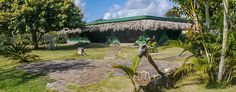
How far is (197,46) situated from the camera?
41.5 ft

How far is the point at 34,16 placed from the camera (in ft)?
105

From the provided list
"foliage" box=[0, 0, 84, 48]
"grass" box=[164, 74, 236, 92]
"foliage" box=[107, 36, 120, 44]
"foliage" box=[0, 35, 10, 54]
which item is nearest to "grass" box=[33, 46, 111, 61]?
"foliage" box=[0, 35, 10, 54]

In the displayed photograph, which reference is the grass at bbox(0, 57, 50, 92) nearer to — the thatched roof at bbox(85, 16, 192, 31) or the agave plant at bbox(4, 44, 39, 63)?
the agave plant at bbox(4, 44, 39, 63)

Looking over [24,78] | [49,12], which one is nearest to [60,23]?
[49,12]

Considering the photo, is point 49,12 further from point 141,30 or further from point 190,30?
point 190,30

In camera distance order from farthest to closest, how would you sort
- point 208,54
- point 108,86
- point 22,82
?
point 22,82 < point 208,54 < point 108,86

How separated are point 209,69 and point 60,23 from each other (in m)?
21.6

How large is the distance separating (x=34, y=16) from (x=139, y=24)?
940 centimetres

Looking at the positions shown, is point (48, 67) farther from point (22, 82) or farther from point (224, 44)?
point (224, 44)

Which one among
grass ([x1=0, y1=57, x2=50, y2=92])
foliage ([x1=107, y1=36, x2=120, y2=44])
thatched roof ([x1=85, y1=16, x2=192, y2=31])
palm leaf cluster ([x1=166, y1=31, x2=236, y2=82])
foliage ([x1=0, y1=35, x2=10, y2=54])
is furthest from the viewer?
foliage ([x1=107, y1=36, x2=120, y2=44])

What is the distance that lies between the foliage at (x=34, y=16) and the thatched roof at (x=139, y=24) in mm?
5357

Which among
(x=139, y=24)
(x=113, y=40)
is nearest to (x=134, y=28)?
(x=139, y=24)

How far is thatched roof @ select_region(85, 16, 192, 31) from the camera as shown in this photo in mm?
34688

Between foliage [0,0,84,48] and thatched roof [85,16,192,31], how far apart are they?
17.6 feet
